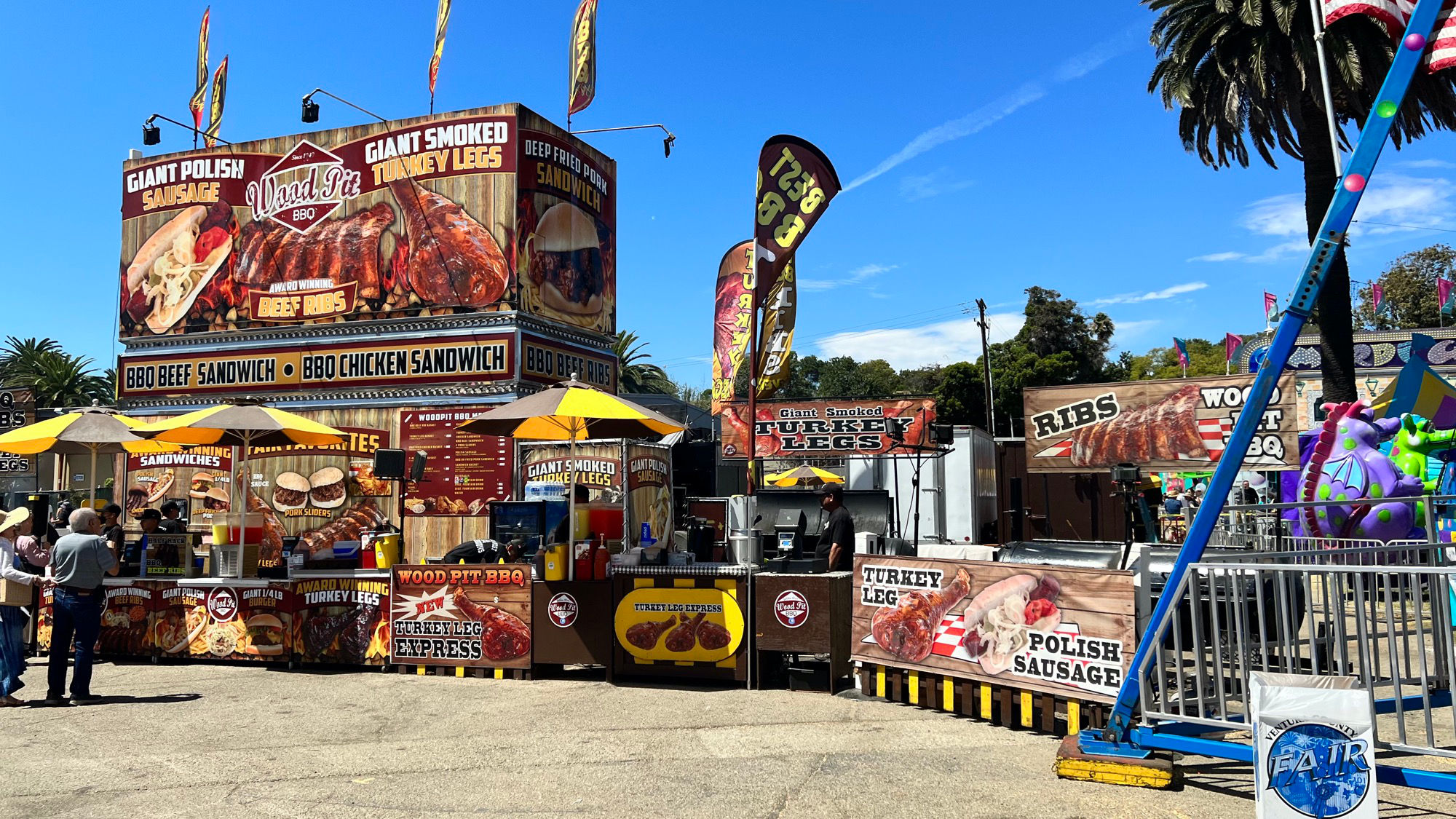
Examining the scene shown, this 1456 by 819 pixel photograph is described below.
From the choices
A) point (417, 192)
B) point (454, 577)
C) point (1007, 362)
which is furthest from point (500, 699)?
point (1007, 362)

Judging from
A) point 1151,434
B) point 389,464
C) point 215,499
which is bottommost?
point 215,499

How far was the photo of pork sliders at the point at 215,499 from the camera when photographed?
18.7 m

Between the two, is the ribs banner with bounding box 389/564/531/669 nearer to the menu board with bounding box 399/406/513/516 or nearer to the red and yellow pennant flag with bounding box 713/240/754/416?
the menu board with bounding box 399/406/513/516

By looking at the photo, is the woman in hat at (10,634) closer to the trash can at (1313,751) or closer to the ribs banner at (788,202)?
the ribs banner at (788,202)

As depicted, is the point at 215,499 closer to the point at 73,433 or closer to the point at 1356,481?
the point at 73,433

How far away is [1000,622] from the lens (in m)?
7.61

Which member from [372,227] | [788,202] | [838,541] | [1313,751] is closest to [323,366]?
[372,227]

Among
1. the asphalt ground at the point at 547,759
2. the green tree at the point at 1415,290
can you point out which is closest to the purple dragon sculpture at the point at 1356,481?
the asphalt ground at the point at 547,759

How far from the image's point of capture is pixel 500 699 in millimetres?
9008

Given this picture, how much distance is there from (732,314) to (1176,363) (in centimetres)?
7871

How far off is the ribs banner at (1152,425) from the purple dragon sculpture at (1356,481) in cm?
735

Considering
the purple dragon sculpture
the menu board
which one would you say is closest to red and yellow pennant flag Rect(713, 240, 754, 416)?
the menu board

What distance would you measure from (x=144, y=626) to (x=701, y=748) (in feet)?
25.4

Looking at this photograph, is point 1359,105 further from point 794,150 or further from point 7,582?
point 7,582
